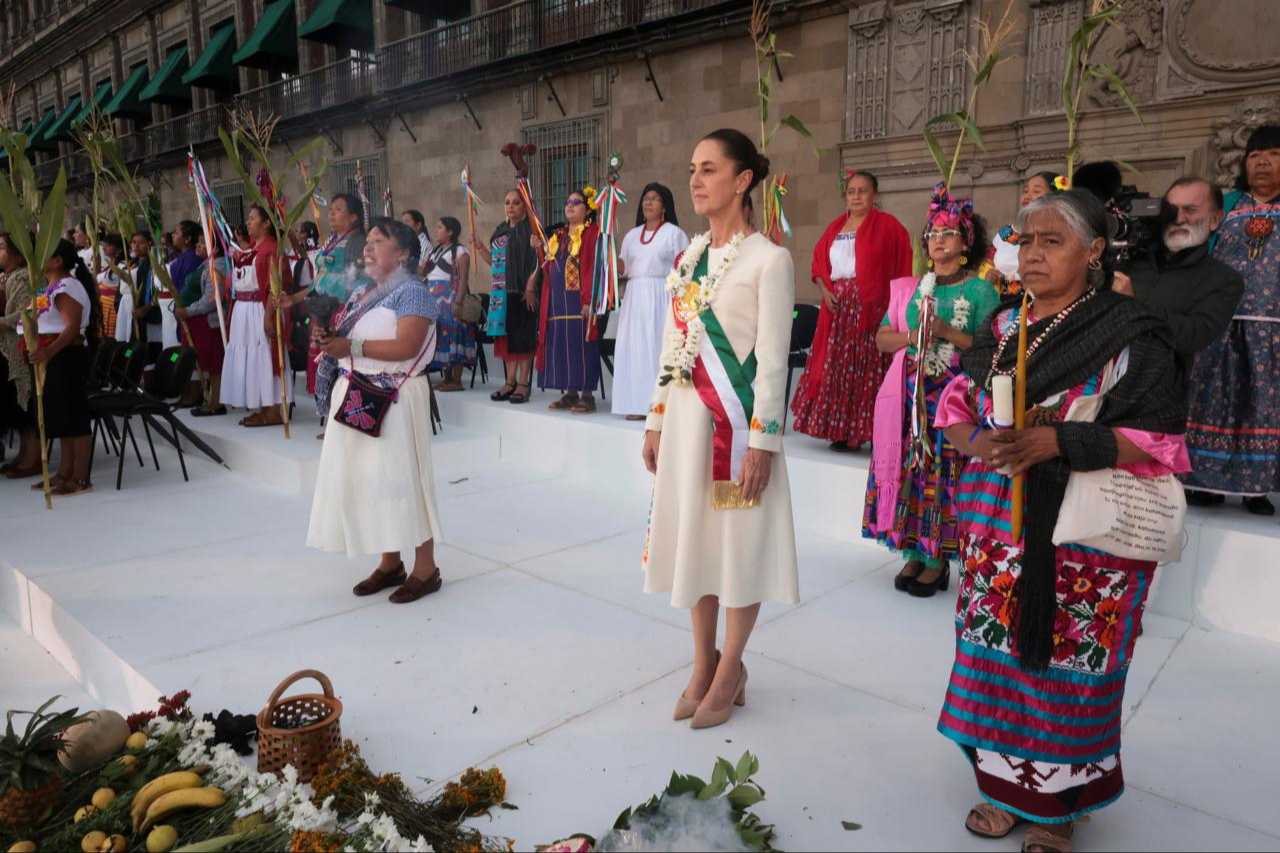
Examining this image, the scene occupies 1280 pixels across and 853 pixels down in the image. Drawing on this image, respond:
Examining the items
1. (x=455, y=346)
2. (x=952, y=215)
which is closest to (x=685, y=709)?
(x=952, y=215)

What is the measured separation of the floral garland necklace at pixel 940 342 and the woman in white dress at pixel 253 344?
4.99 meters

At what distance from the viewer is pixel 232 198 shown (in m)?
20.3

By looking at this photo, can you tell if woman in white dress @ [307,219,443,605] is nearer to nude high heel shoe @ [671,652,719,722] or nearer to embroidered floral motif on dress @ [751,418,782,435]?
nude high heel shoe @ [671,652,719,722]

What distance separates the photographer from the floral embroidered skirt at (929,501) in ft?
10.9

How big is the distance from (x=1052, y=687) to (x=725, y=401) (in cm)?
99

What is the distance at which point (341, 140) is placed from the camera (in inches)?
625

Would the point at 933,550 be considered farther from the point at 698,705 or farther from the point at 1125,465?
the point at 1125,465

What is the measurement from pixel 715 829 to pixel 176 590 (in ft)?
9.05

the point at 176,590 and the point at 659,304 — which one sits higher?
the point at 659,304

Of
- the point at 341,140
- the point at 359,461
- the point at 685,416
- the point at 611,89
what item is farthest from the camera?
the point at 341,140

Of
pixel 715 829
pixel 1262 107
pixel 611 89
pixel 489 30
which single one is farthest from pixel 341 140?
pixel 715 829

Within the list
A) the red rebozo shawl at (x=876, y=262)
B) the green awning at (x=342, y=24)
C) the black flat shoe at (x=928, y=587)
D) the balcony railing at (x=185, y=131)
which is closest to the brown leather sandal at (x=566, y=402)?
the red rebozo shawl at (x=876, y=262)

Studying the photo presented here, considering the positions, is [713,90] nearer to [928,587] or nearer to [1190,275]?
[1190,275]

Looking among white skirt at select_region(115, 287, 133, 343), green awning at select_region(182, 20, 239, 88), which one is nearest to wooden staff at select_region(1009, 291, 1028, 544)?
white skirt at select_region(115, 287, 133, 343)
